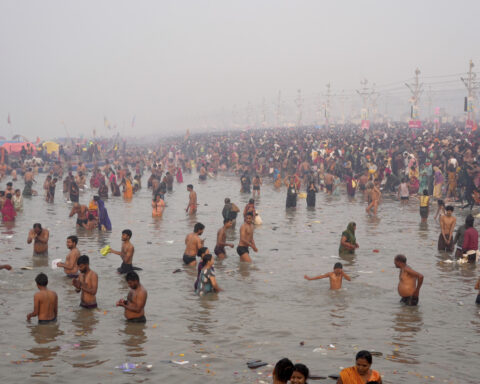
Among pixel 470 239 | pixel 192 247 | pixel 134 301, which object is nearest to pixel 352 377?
pixel 134 301

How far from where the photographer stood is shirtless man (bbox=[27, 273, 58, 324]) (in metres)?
9.32

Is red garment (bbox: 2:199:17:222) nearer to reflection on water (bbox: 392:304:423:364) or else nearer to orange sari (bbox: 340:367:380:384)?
reflection on water (bbox: 392:304:423:364)

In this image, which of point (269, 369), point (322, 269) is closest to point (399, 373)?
point (269, 369)

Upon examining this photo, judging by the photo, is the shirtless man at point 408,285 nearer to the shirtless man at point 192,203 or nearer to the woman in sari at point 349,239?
the woman in sari at point 349,239

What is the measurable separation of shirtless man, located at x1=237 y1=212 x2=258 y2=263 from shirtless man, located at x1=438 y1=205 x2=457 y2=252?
177 inches

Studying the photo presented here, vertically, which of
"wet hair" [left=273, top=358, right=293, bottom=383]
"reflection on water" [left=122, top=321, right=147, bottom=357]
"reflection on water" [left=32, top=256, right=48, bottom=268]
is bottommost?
"reflection on water" [left=122, top=321, right=147, bottom=357]

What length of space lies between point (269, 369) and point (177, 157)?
130 feet

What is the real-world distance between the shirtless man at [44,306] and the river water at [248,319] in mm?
146

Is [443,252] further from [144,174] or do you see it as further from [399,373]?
[144,174]

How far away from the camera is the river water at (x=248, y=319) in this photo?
812cm

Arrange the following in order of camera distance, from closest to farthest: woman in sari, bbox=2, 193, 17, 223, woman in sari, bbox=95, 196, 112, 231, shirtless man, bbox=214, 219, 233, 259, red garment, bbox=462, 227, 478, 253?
1. red garment, bbox=462, 227, 478, 253
2. shirtless man, bbox=214, 219, 233, 259
3. woman in sari, bbox=95, 196, 112, 231
4. woman in sari, bbox=2, 193, 17, 223

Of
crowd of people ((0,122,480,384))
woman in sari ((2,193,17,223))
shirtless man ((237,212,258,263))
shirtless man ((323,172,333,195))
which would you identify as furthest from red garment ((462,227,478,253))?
shirtless man ((323,172,333,195))

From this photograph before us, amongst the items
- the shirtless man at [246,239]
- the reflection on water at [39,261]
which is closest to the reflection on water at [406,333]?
the shirtless man at [246,239]

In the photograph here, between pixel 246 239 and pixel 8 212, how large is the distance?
30.5 feet
